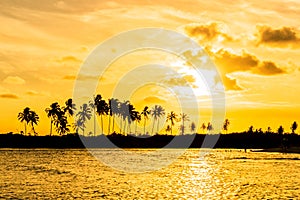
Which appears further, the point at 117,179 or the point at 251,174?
the point at 251,174

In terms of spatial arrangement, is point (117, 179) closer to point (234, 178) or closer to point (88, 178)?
point (88, 178)

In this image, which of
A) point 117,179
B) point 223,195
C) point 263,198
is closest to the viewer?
point 263,198

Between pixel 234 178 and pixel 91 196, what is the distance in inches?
1237

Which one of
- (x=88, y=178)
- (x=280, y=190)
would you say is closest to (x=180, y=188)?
(x=280, y=190)

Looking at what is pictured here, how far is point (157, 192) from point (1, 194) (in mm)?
19184

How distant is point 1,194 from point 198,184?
96.5ft

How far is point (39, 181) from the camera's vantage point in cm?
7206

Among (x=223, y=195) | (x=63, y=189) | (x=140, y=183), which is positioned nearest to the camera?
(x=223, y=195)

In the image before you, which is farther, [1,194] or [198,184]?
[198,184]

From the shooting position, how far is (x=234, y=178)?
78562mm

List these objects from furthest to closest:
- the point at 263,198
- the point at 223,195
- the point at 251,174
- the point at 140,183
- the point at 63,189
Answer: the point at 251,174
the point at 140,183
the point at 63,189
the point at 223,195
the point at 263,198

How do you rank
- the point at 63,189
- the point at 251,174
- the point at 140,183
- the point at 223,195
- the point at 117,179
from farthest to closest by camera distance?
the point at 251,174, the point at 117,179, the point at 140,183, the point at 63,189, the point at 223,195

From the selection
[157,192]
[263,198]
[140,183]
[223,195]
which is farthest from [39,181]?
[263,198]

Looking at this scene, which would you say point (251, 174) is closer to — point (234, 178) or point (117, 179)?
point (234, 178)
